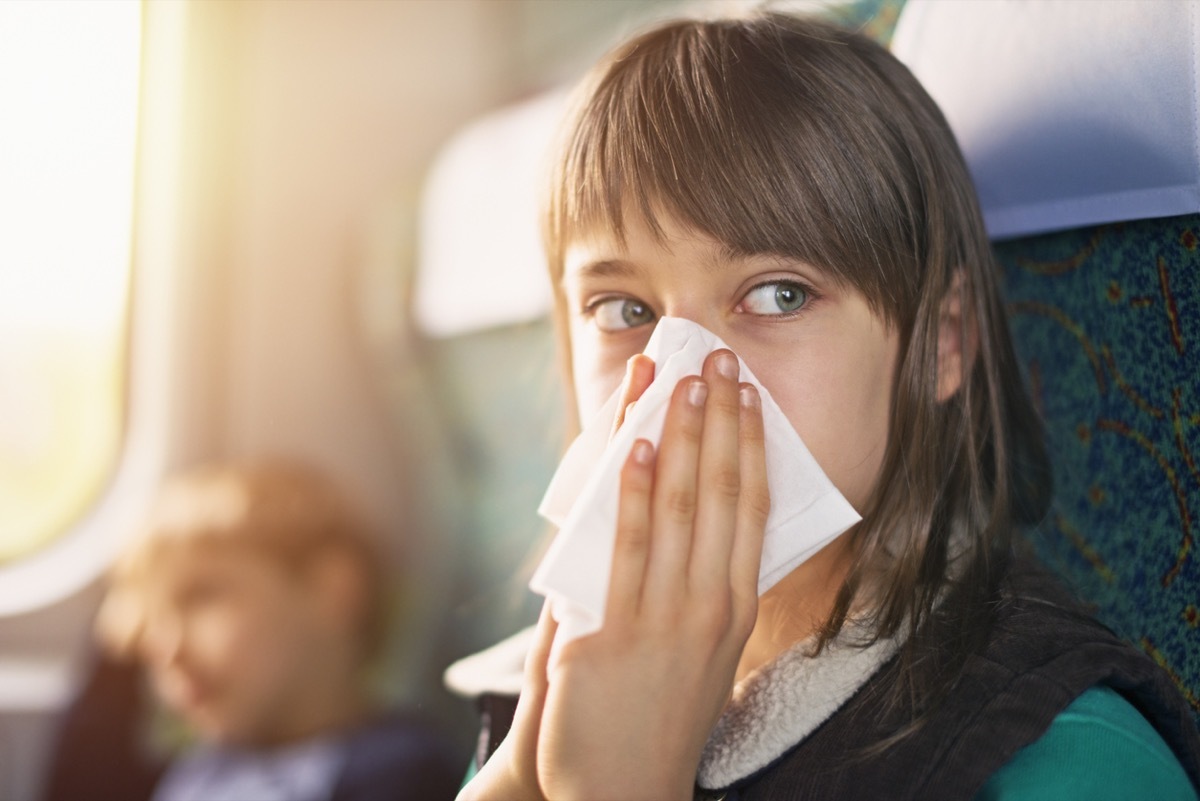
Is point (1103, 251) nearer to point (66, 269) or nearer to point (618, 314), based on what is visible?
point (618, 314)

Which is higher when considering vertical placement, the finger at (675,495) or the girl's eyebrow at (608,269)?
the girl's eyebrow at (608,269)

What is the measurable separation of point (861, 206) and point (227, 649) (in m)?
1.56

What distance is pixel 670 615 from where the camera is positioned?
652 millimetres

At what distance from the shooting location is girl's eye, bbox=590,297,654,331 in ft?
2.86

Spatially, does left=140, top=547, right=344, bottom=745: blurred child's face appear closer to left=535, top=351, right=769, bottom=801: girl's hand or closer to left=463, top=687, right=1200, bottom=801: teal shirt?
left=535, top=351, right=769, bottom=801: girl's hand

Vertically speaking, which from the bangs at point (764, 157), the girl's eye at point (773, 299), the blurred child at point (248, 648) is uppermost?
the bangs at point (764, 157)

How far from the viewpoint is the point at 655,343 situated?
0.71 m

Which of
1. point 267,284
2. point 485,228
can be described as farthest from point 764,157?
point 267,284

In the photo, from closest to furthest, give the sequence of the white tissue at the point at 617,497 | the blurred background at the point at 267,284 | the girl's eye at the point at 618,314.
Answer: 1. the white tissue at the point at 617,497
2. the girl's eye at the point at 618,314
3. the blurred background at the point at 267,284

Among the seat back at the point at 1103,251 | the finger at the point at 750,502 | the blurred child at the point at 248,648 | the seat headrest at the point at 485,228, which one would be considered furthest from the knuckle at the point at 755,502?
the blurred child at the point at 248,648

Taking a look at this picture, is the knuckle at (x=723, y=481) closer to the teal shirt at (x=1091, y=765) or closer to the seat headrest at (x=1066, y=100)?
the teal shirt at (x=1091, y=765)

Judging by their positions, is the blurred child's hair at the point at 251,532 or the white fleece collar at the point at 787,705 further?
the blurred child's hair at the point at 251,532

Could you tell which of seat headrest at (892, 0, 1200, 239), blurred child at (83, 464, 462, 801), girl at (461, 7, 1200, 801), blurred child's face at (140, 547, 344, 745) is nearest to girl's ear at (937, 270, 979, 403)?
girl at (461, 7, 1200, 801)

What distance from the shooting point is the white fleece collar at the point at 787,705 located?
0.74 meters
